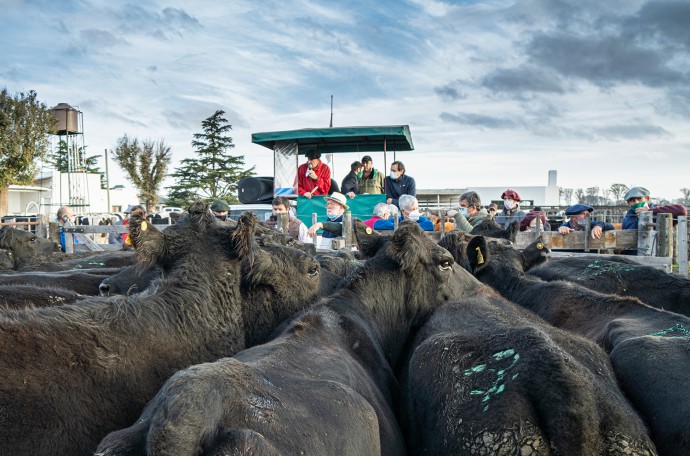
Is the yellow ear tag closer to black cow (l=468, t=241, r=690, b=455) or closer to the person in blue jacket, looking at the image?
black cow (l=468, t=241, r=690, b=455)

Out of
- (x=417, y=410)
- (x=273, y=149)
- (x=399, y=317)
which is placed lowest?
(x=417, y=410)

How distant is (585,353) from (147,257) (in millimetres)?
2868

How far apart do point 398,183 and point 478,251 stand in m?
8.77

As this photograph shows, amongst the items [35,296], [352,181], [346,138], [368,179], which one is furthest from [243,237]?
[346,138]

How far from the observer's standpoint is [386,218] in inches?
423

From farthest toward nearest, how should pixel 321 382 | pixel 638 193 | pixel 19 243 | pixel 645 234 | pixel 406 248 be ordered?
pixel 638 193
pixel 19 243
pixel 645 234
pixel 406 248
pixel 321 382

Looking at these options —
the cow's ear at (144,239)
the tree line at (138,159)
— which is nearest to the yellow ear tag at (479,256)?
the cow's ear at (144,239)

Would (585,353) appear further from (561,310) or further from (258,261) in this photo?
(258,261)

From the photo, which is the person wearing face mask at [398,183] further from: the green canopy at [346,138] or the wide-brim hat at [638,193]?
the wide-brim hat at [638,193]

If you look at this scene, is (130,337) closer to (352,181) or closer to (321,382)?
(321,382)

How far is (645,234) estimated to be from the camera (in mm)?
9633

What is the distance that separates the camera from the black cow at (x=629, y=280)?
229 inches

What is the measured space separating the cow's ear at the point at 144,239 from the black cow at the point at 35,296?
2.71 feet

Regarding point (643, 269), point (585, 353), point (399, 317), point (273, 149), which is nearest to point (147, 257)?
point (399, 317)
